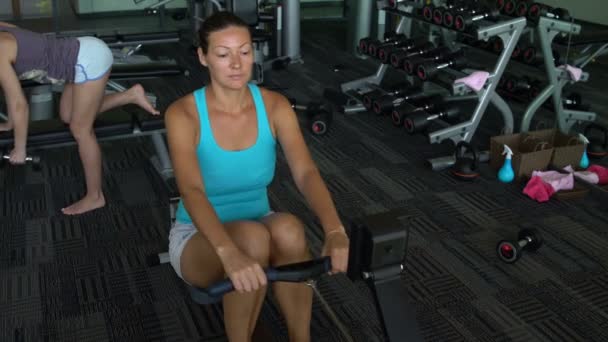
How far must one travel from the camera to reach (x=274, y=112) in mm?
1480

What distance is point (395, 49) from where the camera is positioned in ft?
10.8

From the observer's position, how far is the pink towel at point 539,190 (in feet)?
8.46

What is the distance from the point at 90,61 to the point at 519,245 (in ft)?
5.21

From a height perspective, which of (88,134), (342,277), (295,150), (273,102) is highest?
(273,102)

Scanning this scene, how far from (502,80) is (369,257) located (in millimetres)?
2648

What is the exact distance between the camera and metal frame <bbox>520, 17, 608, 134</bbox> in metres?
2.91

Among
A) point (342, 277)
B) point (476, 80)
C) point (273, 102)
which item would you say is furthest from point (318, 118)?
point (273, 102)

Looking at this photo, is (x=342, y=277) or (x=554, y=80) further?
(x=554, y=80)

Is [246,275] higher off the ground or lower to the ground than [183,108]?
lower

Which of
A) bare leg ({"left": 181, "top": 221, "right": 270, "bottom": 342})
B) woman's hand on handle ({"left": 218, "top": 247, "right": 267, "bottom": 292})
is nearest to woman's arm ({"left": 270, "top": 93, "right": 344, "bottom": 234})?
bare leg ({"left": 181, "top": 221, "right": 270, "bottom": 342})

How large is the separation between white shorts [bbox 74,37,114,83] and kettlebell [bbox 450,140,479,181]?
152 centimetres

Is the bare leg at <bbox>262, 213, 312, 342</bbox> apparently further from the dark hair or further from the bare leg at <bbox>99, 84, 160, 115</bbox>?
the bare leg at <bbox>99, 84, 160, 115</bbox>

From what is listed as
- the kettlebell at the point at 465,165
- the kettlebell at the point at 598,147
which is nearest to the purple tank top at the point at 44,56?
the kettlebell at the point at 465,165

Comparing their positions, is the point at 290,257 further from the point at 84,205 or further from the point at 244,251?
the point at 84,205
